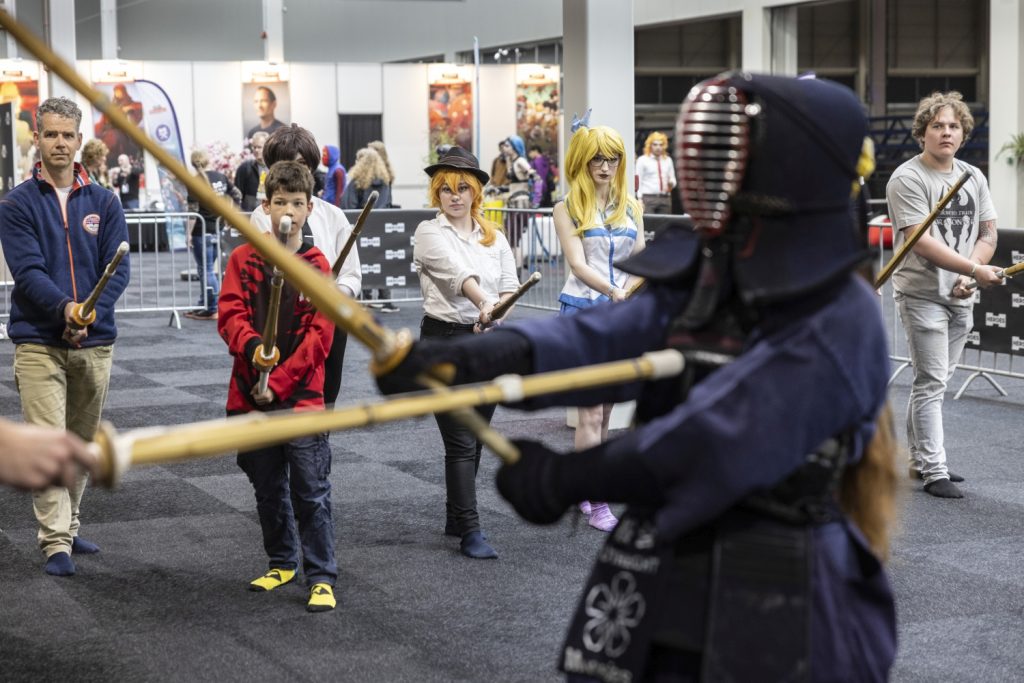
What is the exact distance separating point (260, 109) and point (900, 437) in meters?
18.6

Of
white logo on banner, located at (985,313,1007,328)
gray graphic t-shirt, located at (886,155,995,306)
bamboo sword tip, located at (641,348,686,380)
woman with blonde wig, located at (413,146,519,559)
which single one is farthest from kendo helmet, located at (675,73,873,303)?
white logo on banner, located at (985,313,1007,328)

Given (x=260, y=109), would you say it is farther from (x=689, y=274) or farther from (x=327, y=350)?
(x=689, y=274)

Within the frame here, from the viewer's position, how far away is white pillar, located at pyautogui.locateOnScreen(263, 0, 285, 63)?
87.8ft

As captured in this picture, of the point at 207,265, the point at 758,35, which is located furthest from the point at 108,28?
the point at 207,265

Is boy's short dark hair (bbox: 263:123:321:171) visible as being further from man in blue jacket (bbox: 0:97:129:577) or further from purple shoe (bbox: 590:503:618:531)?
purple shoe (bbox: 590:503:618:531)

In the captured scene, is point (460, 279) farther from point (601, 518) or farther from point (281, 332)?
point (601, 518)

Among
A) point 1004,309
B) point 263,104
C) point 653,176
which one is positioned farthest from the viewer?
point 263,104

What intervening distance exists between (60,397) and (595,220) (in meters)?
2.42

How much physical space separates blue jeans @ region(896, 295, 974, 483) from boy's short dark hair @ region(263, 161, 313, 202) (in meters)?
3.12

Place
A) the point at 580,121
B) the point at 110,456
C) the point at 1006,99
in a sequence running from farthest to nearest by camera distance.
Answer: the point at 1006,99, the point at 580,121, the point at 110,456

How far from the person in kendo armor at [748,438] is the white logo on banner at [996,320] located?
725 cm

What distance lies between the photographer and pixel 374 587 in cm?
506

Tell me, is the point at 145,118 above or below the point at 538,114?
below

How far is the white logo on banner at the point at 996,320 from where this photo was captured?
8.98 m
